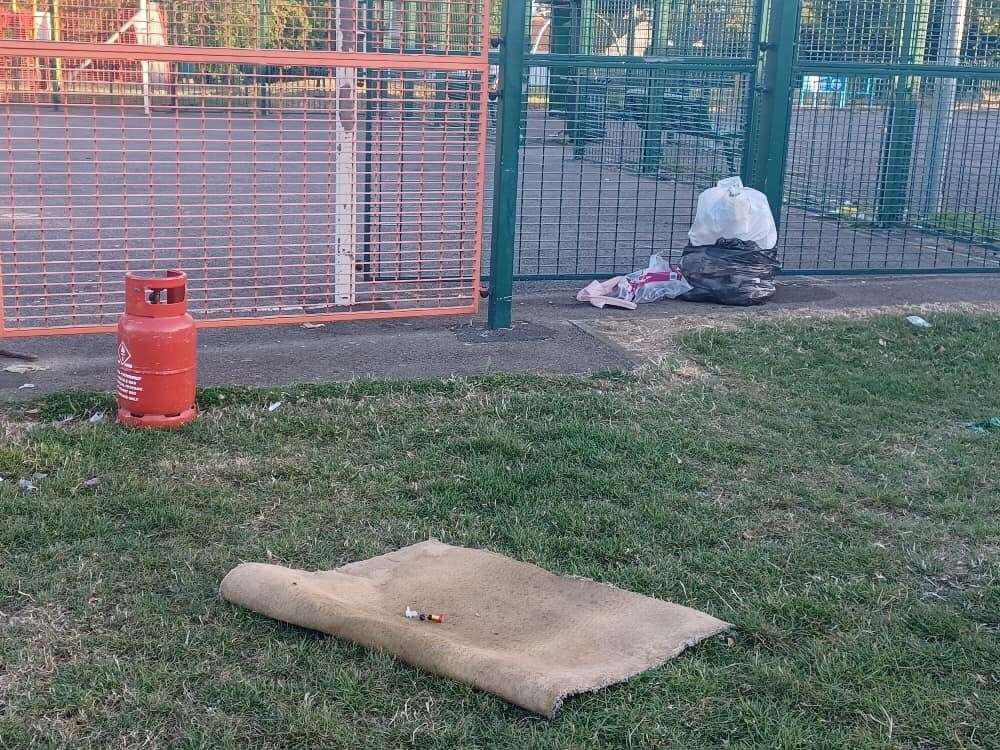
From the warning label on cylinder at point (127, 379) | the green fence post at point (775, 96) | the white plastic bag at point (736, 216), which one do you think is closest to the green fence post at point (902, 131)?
the green fence post at point (775, 96)

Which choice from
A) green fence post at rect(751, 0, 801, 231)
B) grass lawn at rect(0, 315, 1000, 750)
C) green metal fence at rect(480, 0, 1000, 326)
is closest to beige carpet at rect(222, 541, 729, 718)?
grass lawn at rect(0, 315, 1000, 750)

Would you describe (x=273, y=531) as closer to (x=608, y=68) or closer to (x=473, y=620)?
(x=473, y=620)

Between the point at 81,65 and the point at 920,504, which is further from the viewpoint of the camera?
the point at 81,65

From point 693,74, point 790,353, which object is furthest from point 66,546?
point 693,74

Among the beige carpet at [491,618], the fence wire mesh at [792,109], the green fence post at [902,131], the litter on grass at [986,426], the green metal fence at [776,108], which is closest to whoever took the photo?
the beige carpet at [491,618]

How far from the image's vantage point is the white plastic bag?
7.36 m

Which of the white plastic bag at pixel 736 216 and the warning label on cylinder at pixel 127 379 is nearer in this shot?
the warning label on cylinder at pixel 127 379

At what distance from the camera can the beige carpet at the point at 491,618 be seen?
2.95 metres

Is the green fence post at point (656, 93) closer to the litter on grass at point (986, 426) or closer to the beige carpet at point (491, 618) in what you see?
the litter on grass at point (986, 426)

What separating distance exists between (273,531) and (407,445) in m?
0.92

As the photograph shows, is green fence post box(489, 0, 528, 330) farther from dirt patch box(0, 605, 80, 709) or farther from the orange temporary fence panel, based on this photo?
dirt patch box(0, 605, 80, 709)

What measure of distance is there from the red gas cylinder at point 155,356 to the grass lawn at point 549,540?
14 cm

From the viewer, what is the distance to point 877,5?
870cm

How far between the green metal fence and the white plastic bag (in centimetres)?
49
